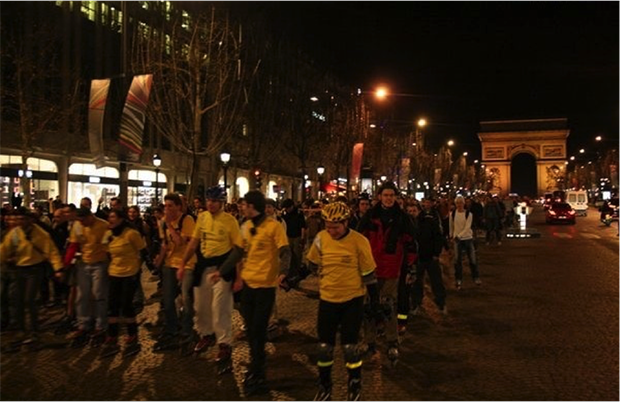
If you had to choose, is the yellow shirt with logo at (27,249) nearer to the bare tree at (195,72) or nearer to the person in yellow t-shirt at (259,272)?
the person in yellow t-shirt at (259,272)

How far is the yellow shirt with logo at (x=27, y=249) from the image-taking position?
28.0 feet

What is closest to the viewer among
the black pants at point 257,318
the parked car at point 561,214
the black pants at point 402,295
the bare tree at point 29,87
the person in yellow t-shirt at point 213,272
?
the black pants at point 257,318

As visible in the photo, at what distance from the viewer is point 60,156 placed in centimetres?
3359

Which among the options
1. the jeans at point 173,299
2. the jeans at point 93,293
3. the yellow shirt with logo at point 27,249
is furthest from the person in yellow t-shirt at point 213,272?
the yellow shirt with logo at point 27,249

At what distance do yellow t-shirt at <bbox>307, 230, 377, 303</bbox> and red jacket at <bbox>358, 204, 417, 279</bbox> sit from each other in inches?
55.0

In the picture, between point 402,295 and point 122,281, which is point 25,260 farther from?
point 402,295

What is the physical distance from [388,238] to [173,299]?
2.99 metres

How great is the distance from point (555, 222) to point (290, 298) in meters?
34.1

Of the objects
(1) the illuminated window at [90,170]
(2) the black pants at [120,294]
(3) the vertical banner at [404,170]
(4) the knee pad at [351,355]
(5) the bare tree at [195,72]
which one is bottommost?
(4) the knee pad at [351,355]

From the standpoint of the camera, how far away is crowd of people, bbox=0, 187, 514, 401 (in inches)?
240

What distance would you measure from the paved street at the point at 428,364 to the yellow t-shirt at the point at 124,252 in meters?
1.05

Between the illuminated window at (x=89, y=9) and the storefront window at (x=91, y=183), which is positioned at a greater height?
the illuminated window at (x=89, y=9)

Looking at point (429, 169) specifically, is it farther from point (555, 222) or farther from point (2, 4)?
point (2, 4)

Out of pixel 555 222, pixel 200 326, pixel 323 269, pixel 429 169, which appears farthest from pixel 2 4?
pixel 429 169
